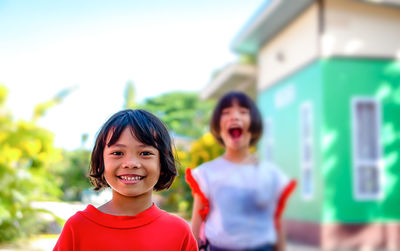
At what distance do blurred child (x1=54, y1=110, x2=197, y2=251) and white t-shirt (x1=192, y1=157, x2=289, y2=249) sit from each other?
84 centimetres

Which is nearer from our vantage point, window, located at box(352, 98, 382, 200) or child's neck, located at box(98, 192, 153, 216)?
child's neck, located at box(98, 192, 153, 216)

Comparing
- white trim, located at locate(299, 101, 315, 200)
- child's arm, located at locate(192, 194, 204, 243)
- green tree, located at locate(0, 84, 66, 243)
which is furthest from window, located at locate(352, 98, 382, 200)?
child's arm, located at locate(192, 194, 204, 243)

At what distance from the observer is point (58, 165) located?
391 inches

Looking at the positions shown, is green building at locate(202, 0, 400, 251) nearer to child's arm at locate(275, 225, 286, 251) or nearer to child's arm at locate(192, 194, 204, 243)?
child's arm at locate(275, 225, 286, 251)

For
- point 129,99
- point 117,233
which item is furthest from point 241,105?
point 117,233

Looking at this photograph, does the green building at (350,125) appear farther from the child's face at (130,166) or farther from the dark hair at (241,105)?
the child's face at (130,166)

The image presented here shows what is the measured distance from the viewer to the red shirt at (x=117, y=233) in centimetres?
152

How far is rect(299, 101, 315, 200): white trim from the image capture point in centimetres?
966

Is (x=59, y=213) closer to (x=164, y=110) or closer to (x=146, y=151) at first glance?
(x=164, y=110)

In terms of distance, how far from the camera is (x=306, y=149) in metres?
10.1

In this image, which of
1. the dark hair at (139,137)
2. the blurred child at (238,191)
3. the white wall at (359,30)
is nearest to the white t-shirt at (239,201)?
the blurred child at (238,191)

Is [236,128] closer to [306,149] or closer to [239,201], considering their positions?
[239,201]

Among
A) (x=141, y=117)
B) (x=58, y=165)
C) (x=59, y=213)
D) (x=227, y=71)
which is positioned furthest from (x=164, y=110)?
(x=227, y=71)

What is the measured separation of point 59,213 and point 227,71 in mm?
7429
